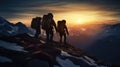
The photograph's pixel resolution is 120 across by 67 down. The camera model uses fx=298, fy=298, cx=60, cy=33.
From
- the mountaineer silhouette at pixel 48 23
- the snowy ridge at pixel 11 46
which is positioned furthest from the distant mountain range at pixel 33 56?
the mountaineer silhouette at pixel 48 23

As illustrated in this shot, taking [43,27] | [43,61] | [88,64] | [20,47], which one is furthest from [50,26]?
[43,61]

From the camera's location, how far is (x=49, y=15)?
1556 inches

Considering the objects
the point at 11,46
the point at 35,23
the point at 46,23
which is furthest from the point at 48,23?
the point at 11,46

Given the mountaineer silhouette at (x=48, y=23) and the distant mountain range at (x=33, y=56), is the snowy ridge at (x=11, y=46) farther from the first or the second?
the mountaineer silhouette at (x=48, y=23)

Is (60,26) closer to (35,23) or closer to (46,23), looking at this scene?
(35,23)

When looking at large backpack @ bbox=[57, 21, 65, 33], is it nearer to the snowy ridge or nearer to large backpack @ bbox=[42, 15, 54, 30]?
large backpack @ bbox=[42, 15, 54, 30]

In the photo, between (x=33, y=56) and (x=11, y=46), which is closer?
(x=33, y=56)

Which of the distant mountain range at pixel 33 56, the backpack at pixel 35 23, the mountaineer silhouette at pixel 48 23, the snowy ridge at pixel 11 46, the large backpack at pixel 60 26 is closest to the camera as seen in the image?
the distant mountain range at pixel 33 56

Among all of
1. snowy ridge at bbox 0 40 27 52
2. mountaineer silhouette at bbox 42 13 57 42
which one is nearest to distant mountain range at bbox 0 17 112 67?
snowy ridge at bbox 0 40 27 52

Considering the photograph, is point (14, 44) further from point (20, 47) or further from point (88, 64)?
point (88, 64)

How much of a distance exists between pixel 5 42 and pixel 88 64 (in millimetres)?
12832

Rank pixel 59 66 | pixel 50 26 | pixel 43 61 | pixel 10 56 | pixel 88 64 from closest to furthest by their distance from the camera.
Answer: pixel 43 61, pixel 10 56, pixel 59 66, pixel 50 26, pixel 88 64

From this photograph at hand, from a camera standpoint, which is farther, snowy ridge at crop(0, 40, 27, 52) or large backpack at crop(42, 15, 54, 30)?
large backpack at crop(42, 15, 54, 30)

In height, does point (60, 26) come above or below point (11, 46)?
above
